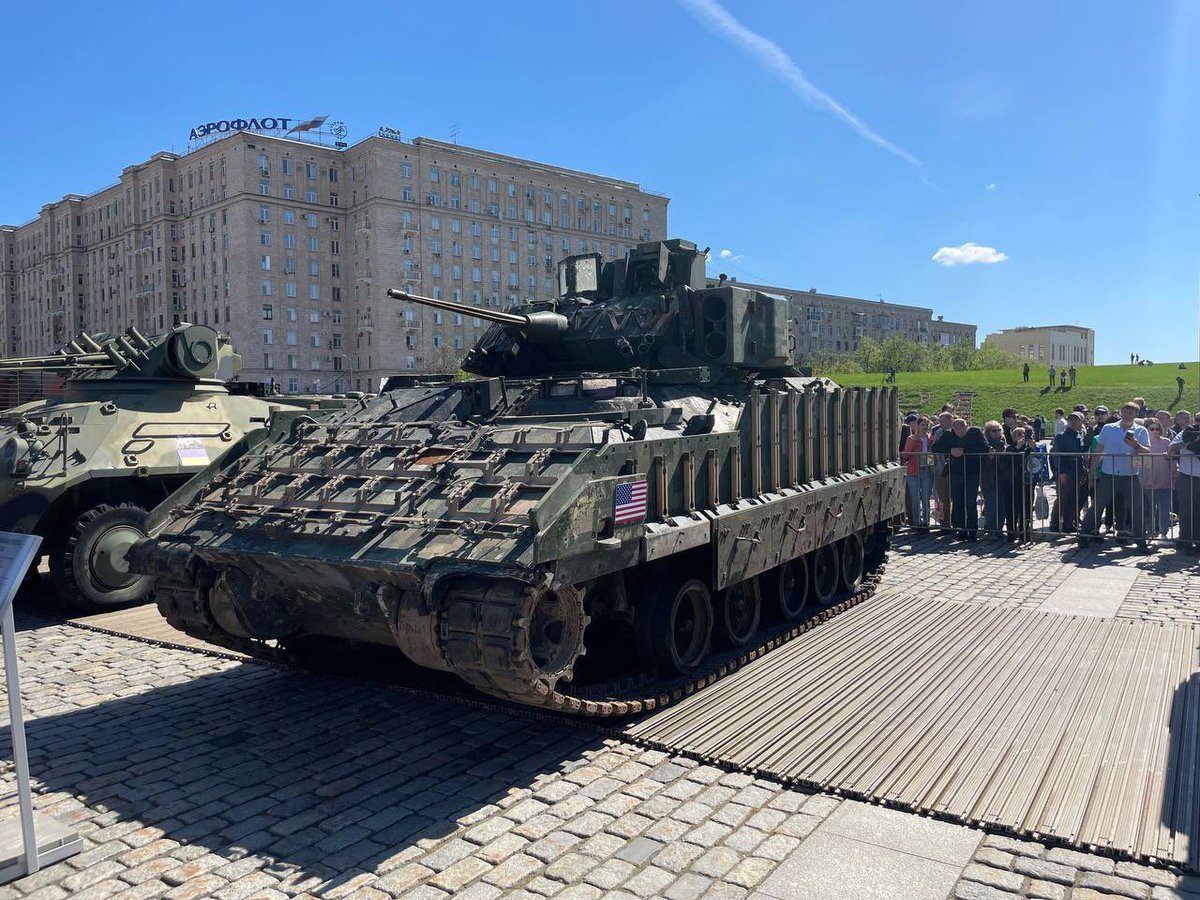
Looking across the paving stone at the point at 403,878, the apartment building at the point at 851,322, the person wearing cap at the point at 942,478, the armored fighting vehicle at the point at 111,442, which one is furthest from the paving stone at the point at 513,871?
the apartment building at the point at 851,322

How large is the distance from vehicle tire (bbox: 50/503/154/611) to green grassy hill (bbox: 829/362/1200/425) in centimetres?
3689

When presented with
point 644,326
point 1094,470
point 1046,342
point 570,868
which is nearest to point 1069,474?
point 1094,470

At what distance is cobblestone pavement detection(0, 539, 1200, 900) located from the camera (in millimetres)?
4902

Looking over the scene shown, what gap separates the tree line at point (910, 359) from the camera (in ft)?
296

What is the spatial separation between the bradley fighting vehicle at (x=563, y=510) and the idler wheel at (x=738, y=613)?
0.02m

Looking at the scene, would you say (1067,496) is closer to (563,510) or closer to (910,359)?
(563,510)

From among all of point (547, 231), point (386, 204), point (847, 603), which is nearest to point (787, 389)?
point (847, 603)

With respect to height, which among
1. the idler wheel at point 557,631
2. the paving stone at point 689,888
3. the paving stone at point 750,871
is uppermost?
the idler wheel at point 557,631

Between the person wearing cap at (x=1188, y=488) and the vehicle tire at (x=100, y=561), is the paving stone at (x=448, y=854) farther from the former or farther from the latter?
the person wearing cap at (x=1188, y=488)

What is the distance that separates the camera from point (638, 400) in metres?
8.45

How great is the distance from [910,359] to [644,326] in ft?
288

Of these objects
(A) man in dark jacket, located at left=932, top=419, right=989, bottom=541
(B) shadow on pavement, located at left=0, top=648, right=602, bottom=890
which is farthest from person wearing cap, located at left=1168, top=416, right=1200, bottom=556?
(B) shadow on pavement, located at left=0, top=648, right=602, bottom=890

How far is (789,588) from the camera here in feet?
34.0

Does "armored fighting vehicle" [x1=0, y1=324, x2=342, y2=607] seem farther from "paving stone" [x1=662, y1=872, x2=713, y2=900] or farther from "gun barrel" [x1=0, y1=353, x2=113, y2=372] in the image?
"paving stone" [x1=662, y1=872, x2=713, y2=900]
